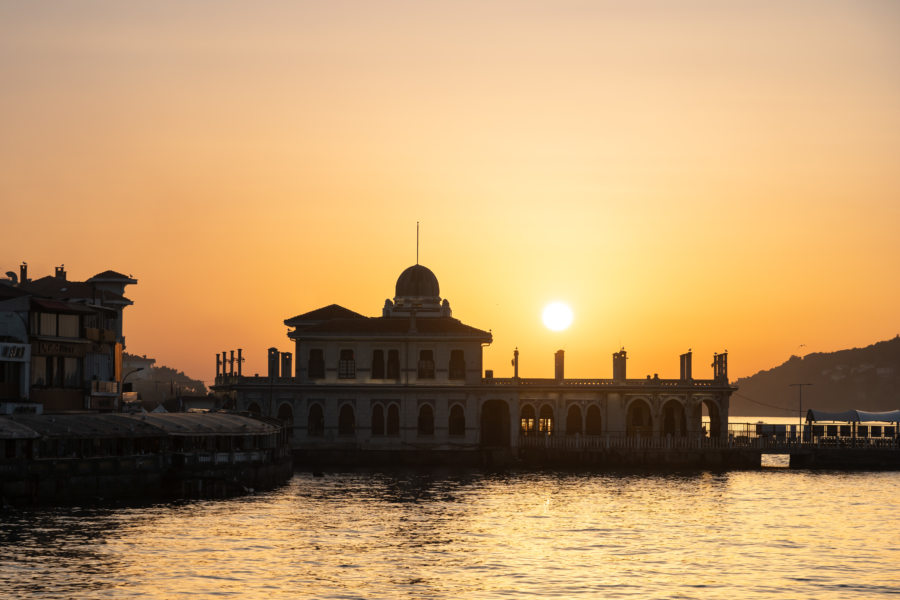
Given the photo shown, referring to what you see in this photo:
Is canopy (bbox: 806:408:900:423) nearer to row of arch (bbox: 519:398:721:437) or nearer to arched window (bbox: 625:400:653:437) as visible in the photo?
row of arch (bbox: 519:398:721:437)

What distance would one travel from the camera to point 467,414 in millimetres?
116250

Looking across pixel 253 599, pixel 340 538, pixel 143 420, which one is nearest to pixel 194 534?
pixel 340 538

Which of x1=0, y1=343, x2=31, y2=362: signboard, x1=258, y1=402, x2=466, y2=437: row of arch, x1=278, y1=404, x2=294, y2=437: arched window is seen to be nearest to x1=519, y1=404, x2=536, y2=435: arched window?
x1=258, y1=402, x2=466, y2=437: row of arch

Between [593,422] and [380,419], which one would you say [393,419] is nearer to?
[380,419]

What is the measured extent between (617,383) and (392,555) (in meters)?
63.6

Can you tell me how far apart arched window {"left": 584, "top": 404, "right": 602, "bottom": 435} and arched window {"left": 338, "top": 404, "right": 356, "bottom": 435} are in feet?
71.7

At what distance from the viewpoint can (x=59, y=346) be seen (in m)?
93.4

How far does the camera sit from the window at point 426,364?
116812 millimetres

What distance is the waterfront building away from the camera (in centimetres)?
8806

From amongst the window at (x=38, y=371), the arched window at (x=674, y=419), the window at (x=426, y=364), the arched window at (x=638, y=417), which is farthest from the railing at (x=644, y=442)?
the window at (x=38, y=371)

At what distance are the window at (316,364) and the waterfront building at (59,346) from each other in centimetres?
1716

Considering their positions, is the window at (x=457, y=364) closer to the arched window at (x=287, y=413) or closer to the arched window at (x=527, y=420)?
the arched window at (x=527, y=420)

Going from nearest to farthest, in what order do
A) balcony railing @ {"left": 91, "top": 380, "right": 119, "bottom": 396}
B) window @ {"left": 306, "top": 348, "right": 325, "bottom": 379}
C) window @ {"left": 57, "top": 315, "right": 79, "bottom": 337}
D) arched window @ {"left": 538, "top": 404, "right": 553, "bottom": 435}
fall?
1. window @ {"left": 57, "top": 315, "right": 79, "bottom": 337}
2. balcony railing @ {"left": 91, "top": 380, "right": 119, "bottom": 396}
3. window @ {"left": 306, "top": 348, "right": 325, "bottom": 379}
4. arched window @ {"left": 538, "top": 404, "right": 553, "bottom": 435}

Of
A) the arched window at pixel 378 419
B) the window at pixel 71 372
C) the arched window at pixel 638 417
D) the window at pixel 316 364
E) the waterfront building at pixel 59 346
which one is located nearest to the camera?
the waterfront building at pixel 59 346
